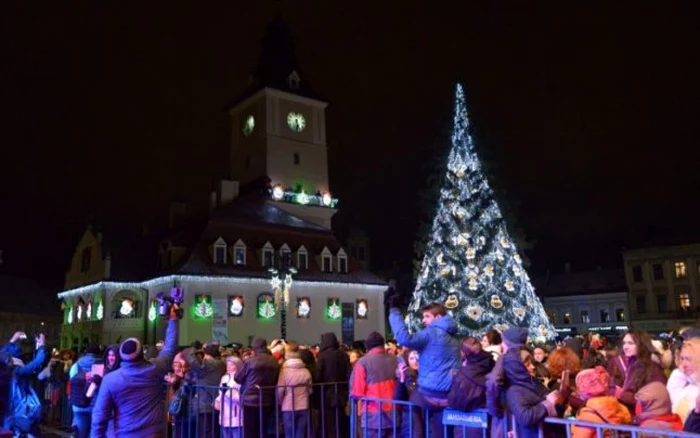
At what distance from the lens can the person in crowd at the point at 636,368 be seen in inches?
264

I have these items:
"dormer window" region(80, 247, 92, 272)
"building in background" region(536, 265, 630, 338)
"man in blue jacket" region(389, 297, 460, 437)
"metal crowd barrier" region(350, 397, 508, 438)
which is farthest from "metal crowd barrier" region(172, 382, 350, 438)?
"building in background" region(536, 265, 630, 338)

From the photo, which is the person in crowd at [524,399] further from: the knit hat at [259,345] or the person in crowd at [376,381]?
the knit hat at [259,345]

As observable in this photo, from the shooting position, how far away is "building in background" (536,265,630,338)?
6875 cm

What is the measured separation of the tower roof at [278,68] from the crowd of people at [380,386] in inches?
1896

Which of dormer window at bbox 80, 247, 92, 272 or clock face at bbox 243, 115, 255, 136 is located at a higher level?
clock face at bbox 243, 115, 255, 136

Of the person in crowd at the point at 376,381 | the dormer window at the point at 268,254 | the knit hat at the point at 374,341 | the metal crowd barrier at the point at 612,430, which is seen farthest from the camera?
the dormer window at the point at 268,254

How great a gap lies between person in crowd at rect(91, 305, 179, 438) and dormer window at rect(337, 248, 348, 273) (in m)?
41.3

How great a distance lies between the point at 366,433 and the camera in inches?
341

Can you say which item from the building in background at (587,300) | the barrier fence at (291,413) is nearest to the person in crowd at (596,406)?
the barrier fence at (291,413)

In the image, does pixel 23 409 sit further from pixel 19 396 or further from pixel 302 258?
pixel 302 258

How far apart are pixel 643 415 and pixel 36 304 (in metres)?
82.3

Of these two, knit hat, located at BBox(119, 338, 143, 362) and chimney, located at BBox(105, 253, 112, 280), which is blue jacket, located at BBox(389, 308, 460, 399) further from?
chimney, located at BBox(105, 253, 112, 280)

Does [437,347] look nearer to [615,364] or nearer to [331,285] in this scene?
[615,364]

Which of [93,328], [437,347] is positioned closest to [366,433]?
[437,347]
